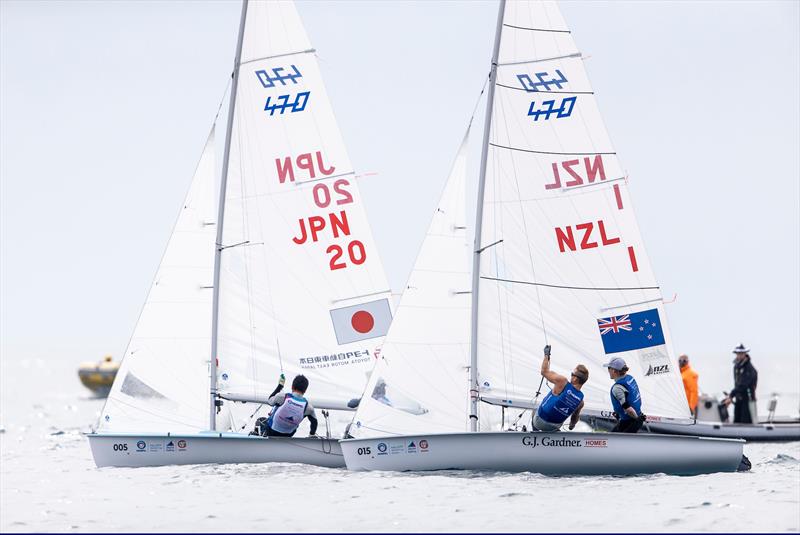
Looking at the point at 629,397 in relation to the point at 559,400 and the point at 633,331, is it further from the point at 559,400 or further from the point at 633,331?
the point at 633,331

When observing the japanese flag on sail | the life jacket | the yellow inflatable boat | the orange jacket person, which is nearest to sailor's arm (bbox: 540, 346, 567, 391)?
the life jacket

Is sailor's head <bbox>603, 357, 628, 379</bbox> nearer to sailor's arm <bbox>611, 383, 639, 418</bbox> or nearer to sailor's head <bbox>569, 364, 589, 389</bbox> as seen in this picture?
sailor's arm <bbox>611, 383, 639, 418</bbox>

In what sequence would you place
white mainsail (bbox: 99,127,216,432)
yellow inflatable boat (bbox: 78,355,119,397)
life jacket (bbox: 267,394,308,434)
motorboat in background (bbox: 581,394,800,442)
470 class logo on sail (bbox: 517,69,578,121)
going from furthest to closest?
yellow inflatable boat (bbox: 78,355,119,397)
motorboat in background (bbox: 581,394,800,442)
white mainsail (bbox: 99,127,216,432)
life jacket (bbox: 267,394,308,434)
470 class logo on sail (bbox: 517,69,578,121)

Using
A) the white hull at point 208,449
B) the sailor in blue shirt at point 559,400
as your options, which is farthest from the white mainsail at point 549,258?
the white hull at point 208,449

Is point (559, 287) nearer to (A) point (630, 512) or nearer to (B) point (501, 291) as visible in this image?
(B) point (501, 291)

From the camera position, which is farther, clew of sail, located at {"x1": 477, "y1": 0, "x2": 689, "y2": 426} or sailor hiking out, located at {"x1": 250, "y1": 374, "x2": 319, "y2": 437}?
sailor hiking out, located at {"x1": 250, "y1": 374, "x2": 319, "y2": 437}

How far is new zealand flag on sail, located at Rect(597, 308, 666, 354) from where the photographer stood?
63.0 ft

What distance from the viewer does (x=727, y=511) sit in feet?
48.3

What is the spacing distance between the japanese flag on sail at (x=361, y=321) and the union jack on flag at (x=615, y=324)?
386 centimetres

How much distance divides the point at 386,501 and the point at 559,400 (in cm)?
306

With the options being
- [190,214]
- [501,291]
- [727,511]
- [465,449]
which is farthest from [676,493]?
[190,214]

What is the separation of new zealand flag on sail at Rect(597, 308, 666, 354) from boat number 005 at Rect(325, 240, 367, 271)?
4.43 meters

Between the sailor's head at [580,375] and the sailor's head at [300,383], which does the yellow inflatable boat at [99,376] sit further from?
the sailor's head at [580,375]

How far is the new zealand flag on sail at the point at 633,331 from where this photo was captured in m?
19.2
